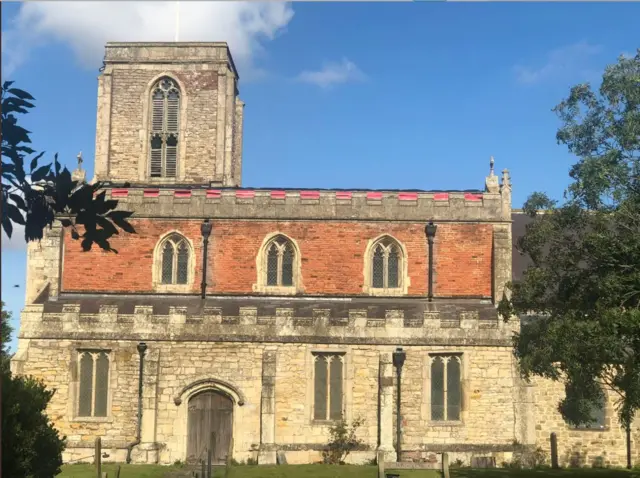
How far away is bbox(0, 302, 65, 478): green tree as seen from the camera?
49.4 ft

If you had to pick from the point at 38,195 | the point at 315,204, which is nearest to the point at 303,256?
the point at 315,204

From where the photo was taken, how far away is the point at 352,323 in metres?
28.3

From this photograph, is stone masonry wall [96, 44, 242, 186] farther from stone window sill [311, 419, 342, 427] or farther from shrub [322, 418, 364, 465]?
shrub [322, 418, 364, 465]

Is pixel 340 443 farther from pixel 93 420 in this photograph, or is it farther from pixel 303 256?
pixel 93 420

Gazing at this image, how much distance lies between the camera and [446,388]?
28.2m

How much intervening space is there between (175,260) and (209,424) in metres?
6.89

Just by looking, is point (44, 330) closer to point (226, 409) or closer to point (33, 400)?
point (226, 409)

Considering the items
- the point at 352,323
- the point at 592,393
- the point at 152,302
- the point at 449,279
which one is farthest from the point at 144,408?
the point at 592,393

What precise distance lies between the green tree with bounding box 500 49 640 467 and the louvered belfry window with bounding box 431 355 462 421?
3.29m

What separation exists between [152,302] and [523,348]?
13419 mm

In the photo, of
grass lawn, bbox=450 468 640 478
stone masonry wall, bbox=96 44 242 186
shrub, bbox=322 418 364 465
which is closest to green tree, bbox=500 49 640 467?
grass lawn, bbox=450 468 640 478

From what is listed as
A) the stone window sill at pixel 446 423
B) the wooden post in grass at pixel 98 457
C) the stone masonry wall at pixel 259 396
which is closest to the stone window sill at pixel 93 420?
the stone masonry wall at pixel 259 396

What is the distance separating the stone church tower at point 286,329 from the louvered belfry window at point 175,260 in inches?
2.1

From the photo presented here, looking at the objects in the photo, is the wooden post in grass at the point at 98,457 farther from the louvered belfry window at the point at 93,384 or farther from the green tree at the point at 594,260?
the green tree at the point at 594,260
